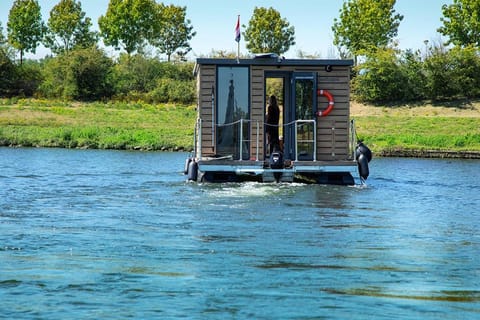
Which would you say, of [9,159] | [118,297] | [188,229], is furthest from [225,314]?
[9,159]

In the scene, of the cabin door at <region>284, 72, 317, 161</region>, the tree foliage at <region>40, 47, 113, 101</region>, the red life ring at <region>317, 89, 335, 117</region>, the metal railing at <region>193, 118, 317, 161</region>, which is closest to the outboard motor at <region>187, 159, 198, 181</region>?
the metal railing at <region>193, 118, 317, 161</region>

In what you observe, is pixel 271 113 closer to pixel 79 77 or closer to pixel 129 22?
pixel 79 77

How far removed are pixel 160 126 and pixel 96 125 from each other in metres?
3.30

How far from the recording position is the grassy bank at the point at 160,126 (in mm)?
39844

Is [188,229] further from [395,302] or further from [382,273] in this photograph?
[395,302]

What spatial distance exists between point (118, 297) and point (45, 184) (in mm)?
13639

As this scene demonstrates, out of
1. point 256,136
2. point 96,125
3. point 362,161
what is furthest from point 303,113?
point 96,125

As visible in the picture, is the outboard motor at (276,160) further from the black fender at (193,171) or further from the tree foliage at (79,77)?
the tree foliage at (79,77)

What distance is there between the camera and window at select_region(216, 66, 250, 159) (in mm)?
21031

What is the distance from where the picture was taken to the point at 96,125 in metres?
45.5

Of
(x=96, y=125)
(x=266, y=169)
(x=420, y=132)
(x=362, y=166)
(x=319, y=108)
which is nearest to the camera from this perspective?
(x=266, y=169)

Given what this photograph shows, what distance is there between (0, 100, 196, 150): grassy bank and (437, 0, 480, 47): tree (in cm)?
2141

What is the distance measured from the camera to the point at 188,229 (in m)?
13.5

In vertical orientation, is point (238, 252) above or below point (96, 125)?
below
